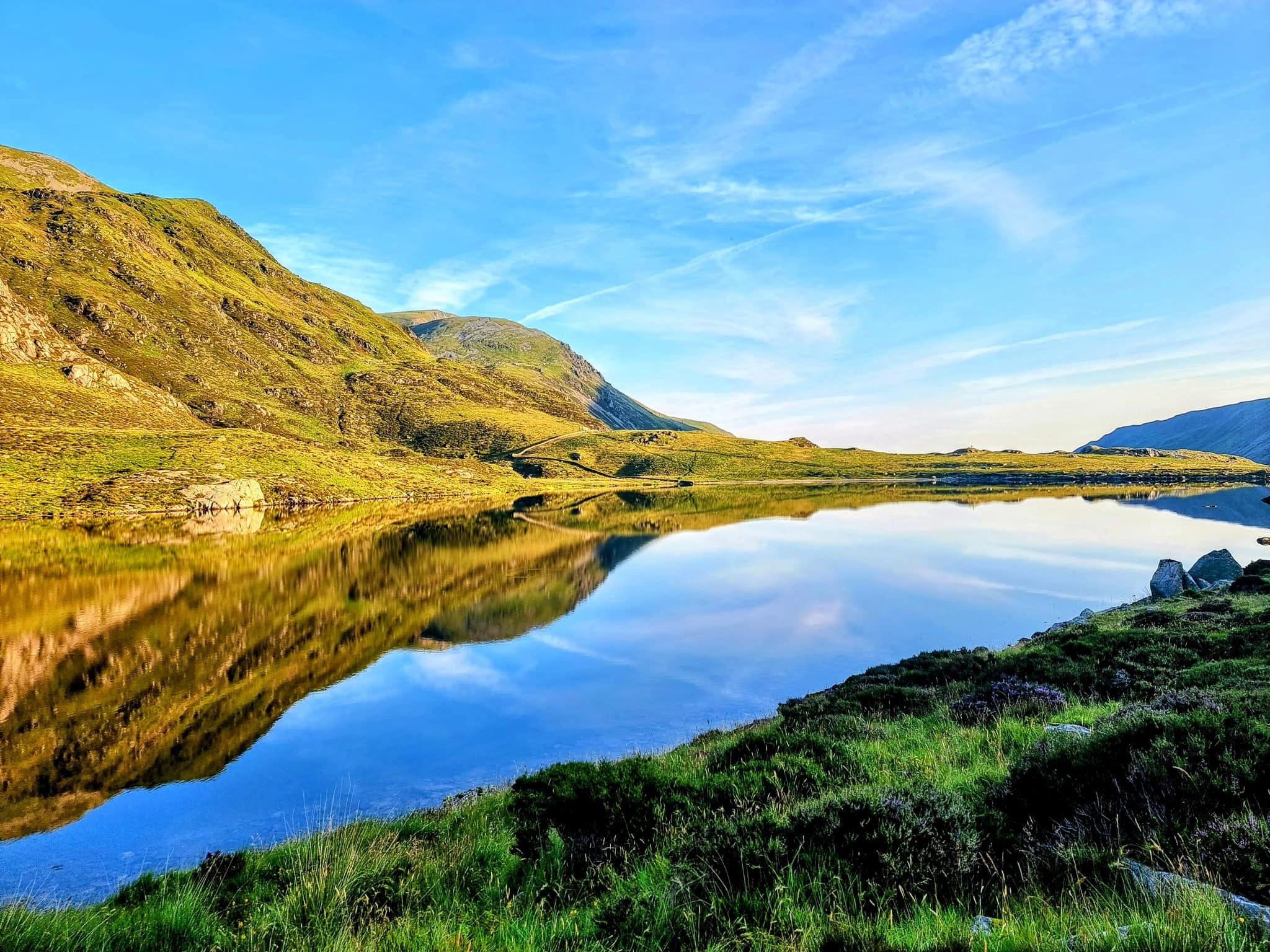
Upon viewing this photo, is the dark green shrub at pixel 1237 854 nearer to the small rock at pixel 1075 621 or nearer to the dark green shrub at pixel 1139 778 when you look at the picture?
the dark green shrub at pixel 1139 778

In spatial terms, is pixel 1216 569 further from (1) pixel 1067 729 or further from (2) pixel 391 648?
(2) pixel 391 648

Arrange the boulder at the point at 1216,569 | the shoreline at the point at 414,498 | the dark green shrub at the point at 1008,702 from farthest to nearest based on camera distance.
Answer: the shoreline at the point at 414,498 → the boulder at the point at 1216,569 → the dark green shrub at the point at 1008,702

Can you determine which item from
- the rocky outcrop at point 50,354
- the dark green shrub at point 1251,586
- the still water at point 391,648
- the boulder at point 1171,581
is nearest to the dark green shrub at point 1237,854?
the still water at point 391,648

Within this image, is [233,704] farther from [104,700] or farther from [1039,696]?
[1039,696]

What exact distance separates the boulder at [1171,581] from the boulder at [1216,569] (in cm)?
328

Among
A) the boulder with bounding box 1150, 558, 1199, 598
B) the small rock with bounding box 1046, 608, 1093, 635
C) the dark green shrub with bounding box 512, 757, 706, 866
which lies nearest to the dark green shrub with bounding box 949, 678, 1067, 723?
the dark green shrub with bounding box 512, 757, 706, 866

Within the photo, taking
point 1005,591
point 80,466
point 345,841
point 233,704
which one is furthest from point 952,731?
point 80,466

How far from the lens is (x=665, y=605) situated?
3928cm

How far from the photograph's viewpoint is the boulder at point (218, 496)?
90.6 meters

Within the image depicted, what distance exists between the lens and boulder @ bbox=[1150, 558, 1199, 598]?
33188 mm

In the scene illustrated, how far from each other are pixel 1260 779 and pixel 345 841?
1218 cm

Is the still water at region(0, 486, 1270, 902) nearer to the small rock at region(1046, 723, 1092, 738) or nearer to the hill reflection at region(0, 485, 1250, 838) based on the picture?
the hill reflection at region(0, 485, 1250, 838)

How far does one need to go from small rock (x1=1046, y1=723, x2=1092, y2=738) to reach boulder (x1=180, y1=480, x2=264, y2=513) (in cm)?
10621

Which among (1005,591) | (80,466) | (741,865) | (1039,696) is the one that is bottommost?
(1005,591)
